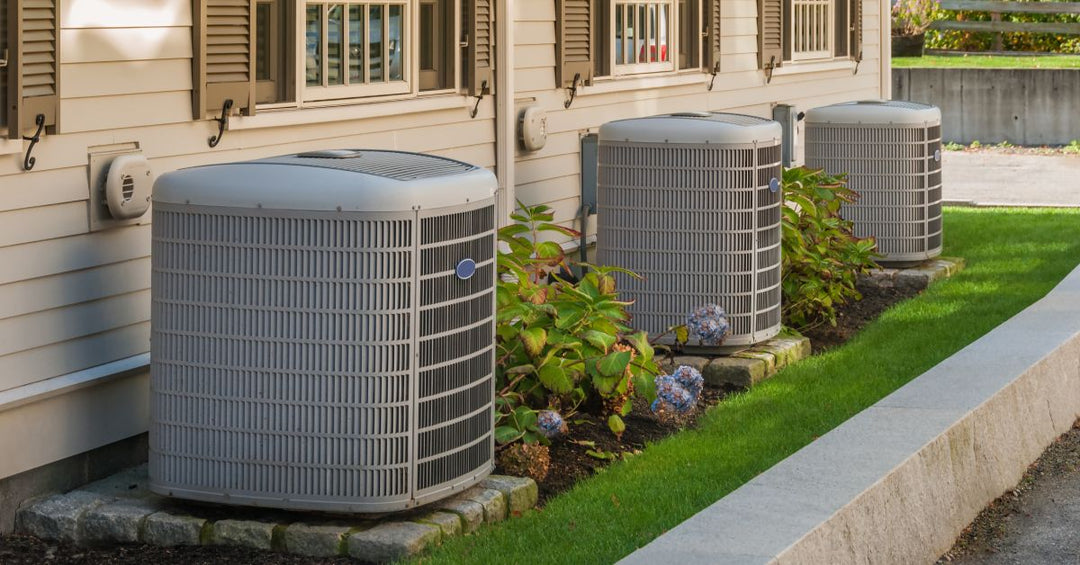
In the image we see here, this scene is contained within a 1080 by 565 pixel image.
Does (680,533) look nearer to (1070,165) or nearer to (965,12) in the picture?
(1070,165)

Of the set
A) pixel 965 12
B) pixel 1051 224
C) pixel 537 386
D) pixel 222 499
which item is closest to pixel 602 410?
pixel 537 386

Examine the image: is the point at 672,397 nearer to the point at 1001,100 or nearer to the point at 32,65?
the point at 32,65

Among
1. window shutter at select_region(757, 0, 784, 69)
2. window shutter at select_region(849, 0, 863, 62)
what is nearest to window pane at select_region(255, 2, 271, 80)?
window shutter at select_region(757, 0, 784, 69)

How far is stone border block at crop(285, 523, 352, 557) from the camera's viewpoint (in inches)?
183

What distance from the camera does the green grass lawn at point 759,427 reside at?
15.8 feet

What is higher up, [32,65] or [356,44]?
[356,44]

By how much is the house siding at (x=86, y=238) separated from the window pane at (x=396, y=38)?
1371mm

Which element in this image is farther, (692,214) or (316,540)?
(692,214)

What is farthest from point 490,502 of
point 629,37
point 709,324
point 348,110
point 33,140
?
point 629,37

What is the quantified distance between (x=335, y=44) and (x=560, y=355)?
161 cm

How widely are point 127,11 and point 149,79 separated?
9.6 inches

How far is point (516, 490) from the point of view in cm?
516

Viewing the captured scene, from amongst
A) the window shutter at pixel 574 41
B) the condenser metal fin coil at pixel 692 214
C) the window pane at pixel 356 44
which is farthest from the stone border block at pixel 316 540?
the window shutter at pixel 574 41

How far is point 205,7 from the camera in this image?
217 inches
